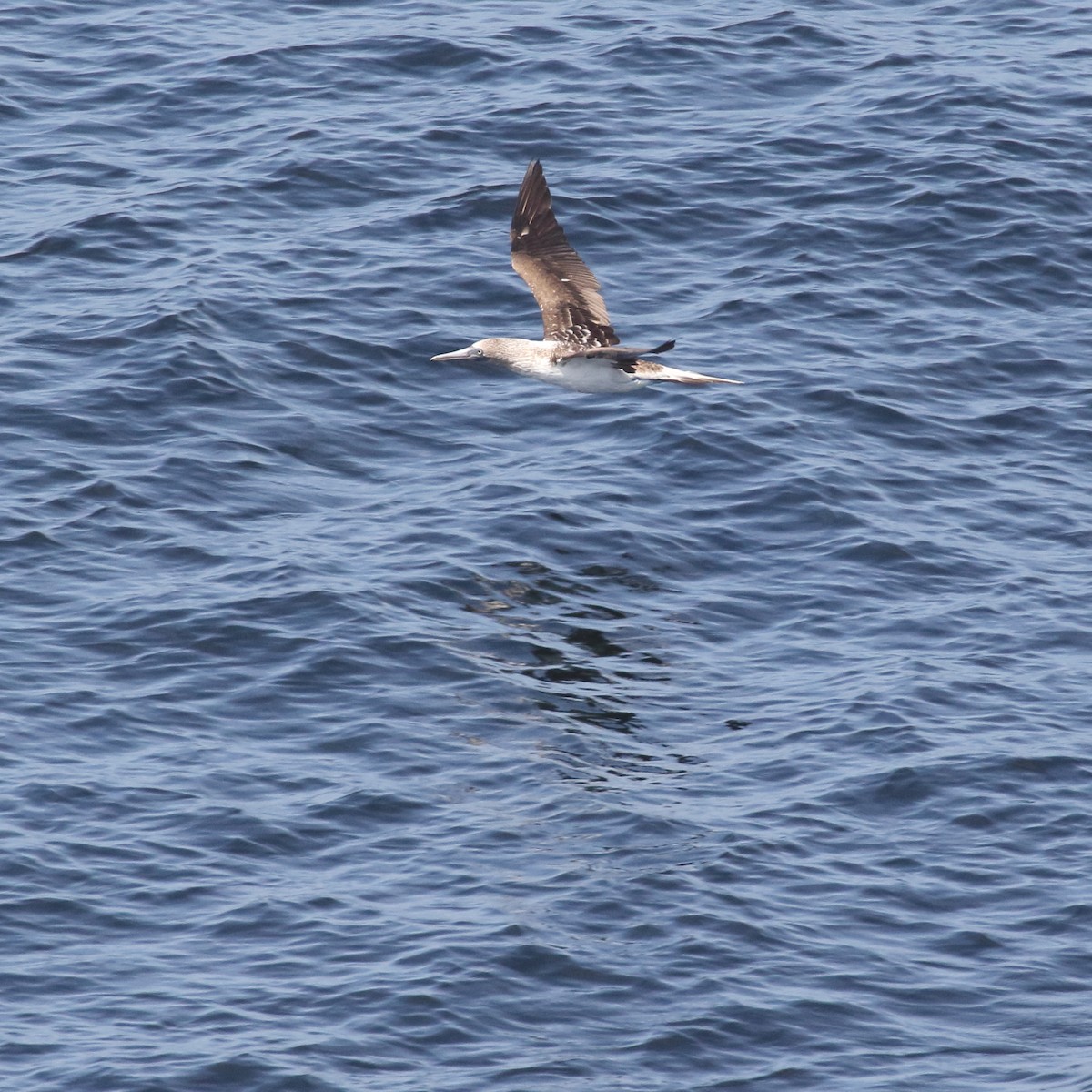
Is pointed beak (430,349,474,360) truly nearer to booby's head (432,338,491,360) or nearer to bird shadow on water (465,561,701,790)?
booby's head (432,338,491,360)

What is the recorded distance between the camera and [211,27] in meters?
30.2

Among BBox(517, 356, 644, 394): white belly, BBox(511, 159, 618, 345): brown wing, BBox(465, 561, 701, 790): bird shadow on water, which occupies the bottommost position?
BBox(465, 561, 701, 790): bird shadow on water

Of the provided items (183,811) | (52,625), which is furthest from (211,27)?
(183,811)

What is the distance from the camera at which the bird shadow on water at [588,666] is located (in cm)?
1645

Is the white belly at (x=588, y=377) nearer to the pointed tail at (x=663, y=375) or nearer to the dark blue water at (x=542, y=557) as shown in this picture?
the pointed tail at (x=663, y=375)

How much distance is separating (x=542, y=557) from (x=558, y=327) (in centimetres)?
241

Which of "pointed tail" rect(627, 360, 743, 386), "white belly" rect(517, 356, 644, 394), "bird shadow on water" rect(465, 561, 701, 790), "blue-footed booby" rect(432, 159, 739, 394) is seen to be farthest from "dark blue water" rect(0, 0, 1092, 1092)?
"pointed tail" rect(627, 360, 743, 386)

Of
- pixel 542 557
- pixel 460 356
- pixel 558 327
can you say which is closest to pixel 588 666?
pixel 542 557

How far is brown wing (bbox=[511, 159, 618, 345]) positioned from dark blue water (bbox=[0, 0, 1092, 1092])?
68.0 inches

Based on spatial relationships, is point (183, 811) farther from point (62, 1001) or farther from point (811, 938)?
point (811, 938)

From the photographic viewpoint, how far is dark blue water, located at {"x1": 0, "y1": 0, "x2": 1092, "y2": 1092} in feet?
45.2

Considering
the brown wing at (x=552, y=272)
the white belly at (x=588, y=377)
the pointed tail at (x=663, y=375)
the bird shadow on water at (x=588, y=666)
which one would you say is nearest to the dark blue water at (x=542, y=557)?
the bird shadow on water at (x=588, y=666)

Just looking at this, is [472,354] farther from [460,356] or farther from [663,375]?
[663,375]

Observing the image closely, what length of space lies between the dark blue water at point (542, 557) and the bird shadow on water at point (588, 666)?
0.06m
